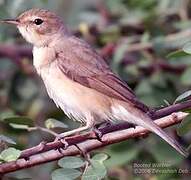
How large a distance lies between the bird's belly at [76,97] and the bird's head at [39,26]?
441mm

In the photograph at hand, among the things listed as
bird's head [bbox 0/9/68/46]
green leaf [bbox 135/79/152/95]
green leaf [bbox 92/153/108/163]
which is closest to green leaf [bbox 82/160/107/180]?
green leaf [bbox 92/153/108/163]

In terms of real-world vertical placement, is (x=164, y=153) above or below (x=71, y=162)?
below

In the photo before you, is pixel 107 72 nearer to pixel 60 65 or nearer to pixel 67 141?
pixel 60 65

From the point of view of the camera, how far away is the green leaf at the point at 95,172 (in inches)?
111

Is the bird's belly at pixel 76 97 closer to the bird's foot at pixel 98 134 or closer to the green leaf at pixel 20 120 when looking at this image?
the green leaf at pixel 20 120

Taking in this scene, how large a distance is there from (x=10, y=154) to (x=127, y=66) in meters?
2.26

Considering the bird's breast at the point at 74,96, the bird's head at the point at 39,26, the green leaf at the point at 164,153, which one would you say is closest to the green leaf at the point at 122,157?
the green leaf at the point at 164,153

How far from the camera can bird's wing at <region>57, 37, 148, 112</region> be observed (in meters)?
3.81

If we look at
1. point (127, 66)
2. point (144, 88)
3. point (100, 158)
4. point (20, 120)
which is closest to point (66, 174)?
point (100, 158)

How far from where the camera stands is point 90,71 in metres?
4.03

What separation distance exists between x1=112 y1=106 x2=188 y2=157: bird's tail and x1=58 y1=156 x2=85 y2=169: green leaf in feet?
1.55

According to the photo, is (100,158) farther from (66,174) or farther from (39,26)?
(39,26)

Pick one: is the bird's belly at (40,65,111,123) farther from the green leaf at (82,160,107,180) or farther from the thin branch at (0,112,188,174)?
the green leaf at (82,160,107,180)

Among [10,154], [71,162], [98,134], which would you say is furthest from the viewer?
[98,134]
